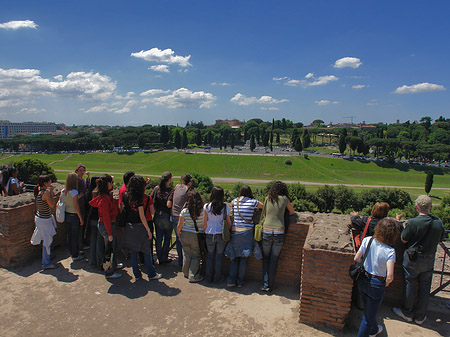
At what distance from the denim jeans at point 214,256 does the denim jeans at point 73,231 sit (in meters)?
2.81

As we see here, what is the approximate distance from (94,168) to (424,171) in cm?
7278

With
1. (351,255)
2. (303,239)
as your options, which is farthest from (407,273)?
(303,239)

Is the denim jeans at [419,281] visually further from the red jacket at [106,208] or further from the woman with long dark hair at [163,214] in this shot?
the red jacket at [106,208]

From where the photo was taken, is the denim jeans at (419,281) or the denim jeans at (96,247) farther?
the denim jeans at (96,247)

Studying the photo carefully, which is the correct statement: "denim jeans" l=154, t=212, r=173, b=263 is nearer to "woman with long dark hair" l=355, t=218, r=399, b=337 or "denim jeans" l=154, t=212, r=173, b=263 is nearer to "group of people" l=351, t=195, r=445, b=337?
"group of people" l=351, t=195, r=445, b=337

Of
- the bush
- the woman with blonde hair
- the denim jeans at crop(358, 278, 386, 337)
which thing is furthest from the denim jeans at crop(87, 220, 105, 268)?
the bush

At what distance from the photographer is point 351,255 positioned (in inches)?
155

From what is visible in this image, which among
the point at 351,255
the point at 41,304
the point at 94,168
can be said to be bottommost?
the point at 94,168

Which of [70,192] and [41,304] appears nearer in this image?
[41,304]

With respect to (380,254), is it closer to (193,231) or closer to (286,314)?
(286,314)

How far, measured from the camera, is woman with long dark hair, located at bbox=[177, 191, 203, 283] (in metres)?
5.14

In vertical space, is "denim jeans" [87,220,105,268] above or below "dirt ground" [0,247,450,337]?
above

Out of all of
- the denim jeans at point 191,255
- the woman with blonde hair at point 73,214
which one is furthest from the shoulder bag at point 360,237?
the woman with blonde hair at point 73,214

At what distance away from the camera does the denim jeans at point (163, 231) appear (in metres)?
5.87
